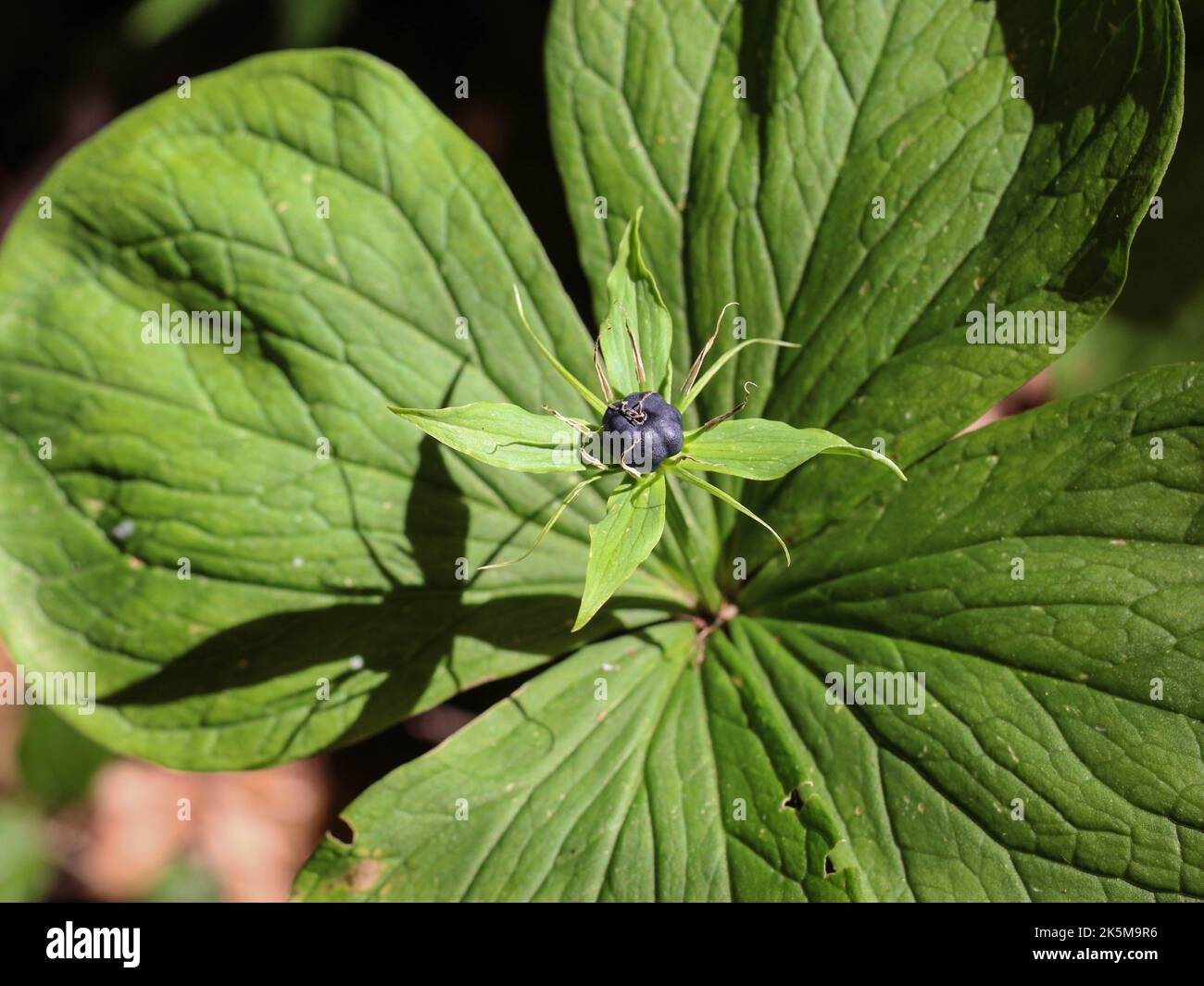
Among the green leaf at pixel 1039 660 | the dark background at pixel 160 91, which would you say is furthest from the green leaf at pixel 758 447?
the dark background at pixel 160 91

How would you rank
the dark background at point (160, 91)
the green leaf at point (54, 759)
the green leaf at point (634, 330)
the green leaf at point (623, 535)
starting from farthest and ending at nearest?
the green leaf at point (54, 759) < the dark background at point (160, 91) < the green leaf at point (634, 330) < the green leaf at point (623, 535)

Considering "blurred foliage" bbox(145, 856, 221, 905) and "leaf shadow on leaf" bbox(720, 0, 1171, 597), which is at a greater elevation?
"leaf shadow on leaf" bbox(720, 0, 1171, 597)

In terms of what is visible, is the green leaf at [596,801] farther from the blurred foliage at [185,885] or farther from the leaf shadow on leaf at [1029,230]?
the blurred foliage at [185,885]

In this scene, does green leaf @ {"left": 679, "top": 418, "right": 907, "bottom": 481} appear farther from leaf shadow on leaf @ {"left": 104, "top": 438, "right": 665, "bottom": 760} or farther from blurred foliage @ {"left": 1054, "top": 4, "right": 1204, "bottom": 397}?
blurred foliage @ {"left": 1054, "top": 4, "right": 1204, "bottom": 397}

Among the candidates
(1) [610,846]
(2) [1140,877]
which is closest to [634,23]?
(1) [610,846]

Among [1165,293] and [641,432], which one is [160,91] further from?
[1165,293]

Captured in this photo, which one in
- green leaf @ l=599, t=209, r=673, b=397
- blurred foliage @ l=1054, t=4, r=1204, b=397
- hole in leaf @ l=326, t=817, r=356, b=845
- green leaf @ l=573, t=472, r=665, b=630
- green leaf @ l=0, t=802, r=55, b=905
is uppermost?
blurred foliage @ l=1054, t=4, r=1204, b=397

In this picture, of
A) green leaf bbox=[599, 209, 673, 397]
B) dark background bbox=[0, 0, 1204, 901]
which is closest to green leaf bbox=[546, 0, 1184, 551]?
green leaf bbox=[599, 209, 673, 397]
